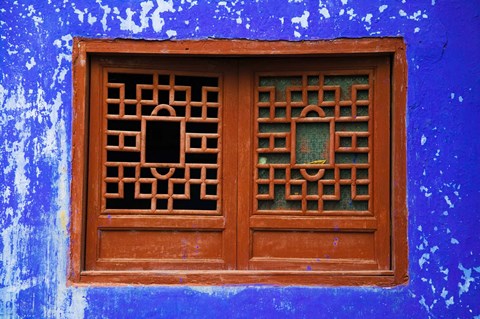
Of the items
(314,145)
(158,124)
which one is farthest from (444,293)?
(158,124)

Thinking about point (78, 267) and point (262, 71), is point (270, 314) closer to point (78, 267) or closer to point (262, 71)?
point (78, 267)

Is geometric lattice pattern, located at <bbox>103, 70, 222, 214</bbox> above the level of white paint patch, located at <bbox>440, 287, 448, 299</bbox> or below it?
above

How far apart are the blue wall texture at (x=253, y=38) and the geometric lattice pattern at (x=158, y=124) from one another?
31 centimetres

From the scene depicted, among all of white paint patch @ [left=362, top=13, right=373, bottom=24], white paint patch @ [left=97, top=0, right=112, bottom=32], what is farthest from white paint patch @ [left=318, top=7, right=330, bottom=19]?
white paint patch @ [left=97, top=0, right=112, bottom=32]

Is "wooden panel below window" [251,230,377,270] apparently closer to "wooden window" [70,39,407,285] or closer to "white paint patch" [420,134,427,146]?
"wooden window" [70,39,407,285]

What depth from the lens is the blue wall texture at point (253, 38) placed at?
14.4ft

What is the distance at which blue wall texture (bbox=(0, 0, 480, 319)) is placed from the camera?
4.39m

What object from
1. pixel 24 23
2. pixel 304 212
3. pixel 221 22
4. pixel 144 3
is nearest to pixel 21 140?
pixel 24 23

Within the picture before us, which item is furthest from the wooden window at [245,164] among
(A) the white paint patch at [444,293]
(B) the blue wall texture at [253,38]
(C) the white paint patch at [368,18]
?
(A) the white paint patch at [444,293]

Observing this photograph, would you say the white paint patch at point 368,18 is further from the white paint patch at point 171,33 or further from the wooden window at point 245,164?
the white paint patch at point 171,33

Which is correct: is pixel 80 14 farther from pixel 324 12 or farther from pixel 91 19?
pixel 324 12

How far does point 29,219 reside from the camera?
14.5 ft

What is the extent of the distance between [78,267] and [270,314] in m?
1.25

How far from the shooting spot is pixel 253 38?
14.6ft
